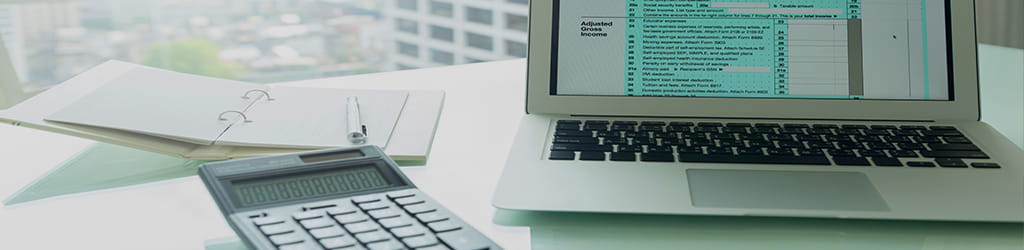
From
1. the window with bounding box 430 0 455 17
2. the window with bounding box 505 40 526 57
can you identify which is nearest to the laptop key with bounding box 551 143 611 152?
the window with bounding box 505 40 526 57

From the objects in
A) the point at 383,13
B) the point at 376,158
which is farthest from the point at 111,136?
the point at 383,13

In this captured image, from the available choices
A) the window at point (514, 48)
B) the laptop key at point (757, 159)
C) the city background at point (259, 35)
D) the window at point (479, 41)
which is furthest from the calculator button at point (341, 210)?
the window at point (479, 41)

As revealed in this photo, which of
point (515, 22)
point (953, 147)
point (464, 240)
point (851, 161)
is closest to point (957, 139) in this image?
point (953, 147)

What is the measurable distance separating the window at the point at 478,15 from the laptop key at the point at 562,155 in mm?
3647

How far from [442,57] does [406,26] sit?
9.5 inches

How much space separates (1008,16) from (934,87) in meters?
2.05

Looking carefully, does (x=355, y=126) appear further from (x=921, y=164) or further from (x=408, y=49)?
(x=408, y=49)

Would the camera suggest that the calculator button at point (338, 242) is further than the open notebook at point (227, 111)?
No

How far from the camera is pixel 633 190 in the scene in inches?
26.7

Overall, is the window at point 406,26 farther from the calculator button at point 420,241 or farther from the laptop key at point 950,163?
the calculator button at point 420,241

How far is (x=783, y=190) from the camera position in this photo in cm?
68

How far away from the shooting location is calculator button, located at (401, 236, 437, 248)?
54 cm

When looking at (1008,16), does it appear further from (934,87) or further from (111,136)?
(111,136)

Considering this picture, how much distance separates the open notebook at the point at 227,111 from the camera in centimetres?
79
